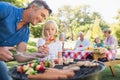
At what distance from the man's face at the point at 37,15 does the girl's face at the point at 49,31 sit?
1.23 metres

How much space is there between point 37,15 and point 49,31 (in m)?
1.29

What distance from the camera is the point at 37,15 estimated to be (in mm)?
3188

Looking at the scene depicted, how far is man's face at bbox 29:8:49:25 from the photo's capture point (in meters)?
3.18

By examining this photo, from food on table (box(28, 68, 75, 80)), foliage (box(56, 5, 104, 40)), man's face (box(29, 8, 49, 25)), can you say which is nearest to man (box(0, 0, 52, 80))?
man's face (box(29, 8, 49, 25))

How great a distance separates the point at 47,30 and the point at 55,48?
33 cm

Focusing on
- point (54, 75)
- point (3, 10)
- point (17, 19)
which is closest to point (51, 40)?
point (17, 19)

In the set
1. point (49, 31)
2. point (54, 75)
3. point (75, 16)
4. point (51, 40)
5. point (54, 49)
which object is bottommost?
point (54, 75)

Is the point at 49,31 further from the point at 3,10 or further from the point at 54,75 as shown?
the point at 54,75

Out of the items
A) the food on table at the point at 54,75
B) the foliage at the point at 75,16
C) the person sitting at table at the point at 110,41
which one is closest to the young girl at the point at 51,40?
the food on table at the point at 54,75

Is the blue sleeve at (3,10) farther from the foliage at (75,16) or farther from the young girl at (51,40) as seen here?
the foliage at (75,16)

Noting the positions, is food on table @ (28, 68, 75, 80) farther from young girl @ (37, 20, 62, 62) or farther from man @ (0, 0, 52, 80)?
young girl @ (37, 20, 62, 62)

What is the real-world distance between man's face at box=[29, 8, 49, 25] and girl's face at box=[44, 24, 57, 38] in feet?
4.04

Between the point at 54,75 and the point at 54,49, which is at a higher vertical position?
the point at 54,49

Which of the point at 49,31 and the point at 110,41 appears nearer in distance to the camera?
the point at 49,31
